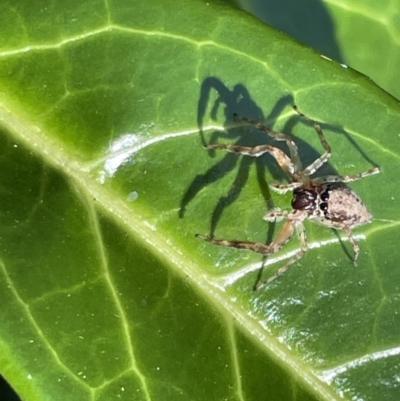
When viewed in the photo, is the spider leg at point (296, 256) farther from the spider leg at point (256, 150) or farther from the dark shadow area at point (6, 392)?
the dark shadow area at point (6, 392)

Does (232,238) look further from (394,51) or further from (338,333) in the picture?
(394,51)

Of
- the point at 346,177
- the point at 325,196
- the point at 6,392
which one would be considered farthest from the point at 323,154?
the point at 6,392

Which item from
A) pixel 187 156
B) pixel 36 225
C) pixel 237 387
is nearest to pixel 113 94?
pixel 187 156

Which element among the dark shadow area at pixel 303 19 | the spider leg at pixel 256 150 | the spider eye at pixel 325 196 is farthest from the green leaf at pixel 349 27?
the spider leg at pixel 256 150

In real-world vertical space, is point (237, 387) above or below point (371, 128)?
below

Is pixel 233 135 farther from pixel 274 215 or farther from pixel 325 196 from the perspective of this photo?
pixel 325 196
